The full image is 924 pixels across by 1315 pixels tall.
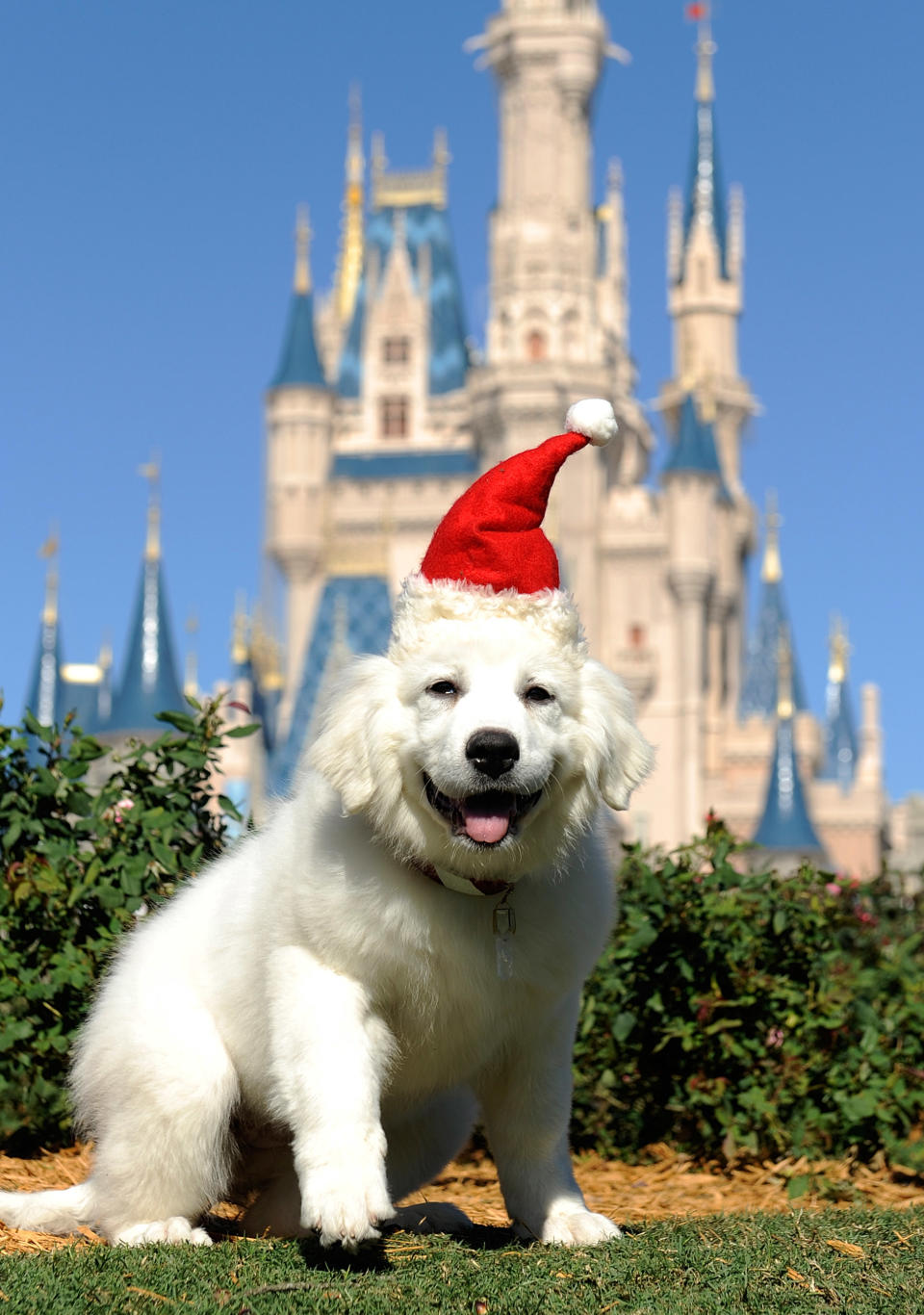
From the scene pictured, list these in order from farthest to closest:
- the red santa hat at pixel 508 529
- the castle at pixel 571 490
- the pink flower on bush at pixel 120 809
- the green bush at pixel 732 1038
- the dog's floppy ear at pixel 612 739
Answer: the castle at pixel 571 490
the green bush at pixel 732 1038
the pink flower on bush at pixel 120 809
the red santa hat at pixel 508 529
the dog's floppy ear at pixel 612 739

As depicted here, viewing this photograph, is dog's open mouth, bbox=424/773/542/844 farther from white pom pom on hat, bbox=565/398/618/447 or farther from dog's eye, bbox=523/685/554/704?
white pom pom on hat, bbox=565/398/618/447

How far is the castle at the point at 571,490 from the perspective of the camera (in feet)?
188

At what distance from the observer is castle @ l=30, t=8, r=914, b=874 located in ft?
188

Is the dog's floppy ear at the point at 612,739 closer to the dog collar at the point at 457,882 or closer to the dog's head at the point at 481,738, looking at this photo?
the dog's head at the point at 481,738

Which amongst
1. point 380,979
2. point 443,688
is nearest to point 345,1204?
point 380,979

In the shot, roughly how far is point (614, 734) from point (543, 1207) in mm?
1145

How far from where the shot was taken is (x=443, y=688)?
3.96 meters

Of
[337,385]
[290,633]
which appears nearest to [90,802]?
[290,633]

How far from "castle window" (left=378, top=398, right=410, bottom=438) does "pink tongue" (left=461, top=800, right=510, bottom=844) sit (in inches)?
2462

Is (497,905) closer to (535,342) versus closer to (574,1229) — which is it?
(574,1229)

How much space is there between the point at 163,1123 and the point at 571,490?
5541cm

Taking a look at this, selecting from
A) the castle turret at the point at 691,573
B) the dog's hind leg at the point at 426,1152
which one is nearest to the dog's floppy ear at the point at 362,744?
the dog's hind leg at the point at 426,1152

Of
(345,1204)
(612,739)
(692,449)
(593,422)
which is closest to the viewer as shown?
(345,1204)

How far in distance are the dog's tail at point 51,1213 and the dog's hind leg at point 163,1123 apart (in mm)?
106
